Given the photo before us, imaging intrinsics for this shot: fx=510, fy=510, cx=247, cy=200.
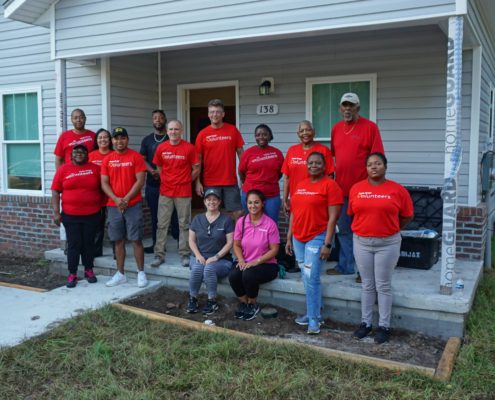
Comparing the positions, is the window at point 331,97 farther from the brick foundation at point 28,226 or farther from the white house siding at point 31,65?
the white house siding at point 31,65

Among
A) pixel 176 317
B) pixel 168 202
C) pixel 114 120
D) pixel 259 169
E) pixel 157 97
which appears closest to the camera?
pixel 176 317

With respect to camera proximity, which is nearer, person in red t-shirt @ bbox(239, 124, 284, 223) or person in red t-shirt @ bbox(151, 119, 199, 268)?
person in red t-shirt @ bbox(239, 124, 284, 223)

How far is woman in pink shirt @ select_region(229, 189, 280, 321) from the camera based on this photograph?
187 inches

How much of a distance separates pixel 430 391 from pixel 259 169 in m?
2.72

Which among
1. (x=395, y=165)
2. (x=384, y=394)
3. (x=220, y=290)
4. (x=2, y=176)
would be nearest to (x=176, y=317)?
(x=220, y=290)

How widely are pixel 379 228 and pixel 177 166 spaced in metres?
2.43

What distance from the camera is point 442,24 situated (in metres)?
4.75

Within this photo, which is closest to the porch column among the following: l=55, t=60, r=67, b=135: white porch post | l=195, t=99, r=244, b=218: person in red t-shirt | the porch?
the porch

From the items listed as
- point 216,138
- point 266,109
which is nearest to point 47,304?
point 216,138

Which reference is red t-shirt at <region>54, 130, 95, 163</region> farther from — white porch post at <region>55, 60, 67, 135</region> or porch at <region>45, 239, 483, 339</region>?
porch at <region>45, 239, 483, 339</region>

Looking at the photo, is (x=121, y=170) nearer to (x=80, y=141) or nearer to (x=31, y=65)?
(x=80, y=141)

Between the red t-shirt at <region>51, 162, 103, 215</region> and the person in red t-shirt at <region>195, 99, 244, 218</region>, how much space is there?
1.17 m

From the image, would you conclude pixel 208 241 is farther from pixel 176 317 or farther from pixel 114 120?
pixel 114 120

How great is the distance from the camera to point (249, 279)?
4715mm
